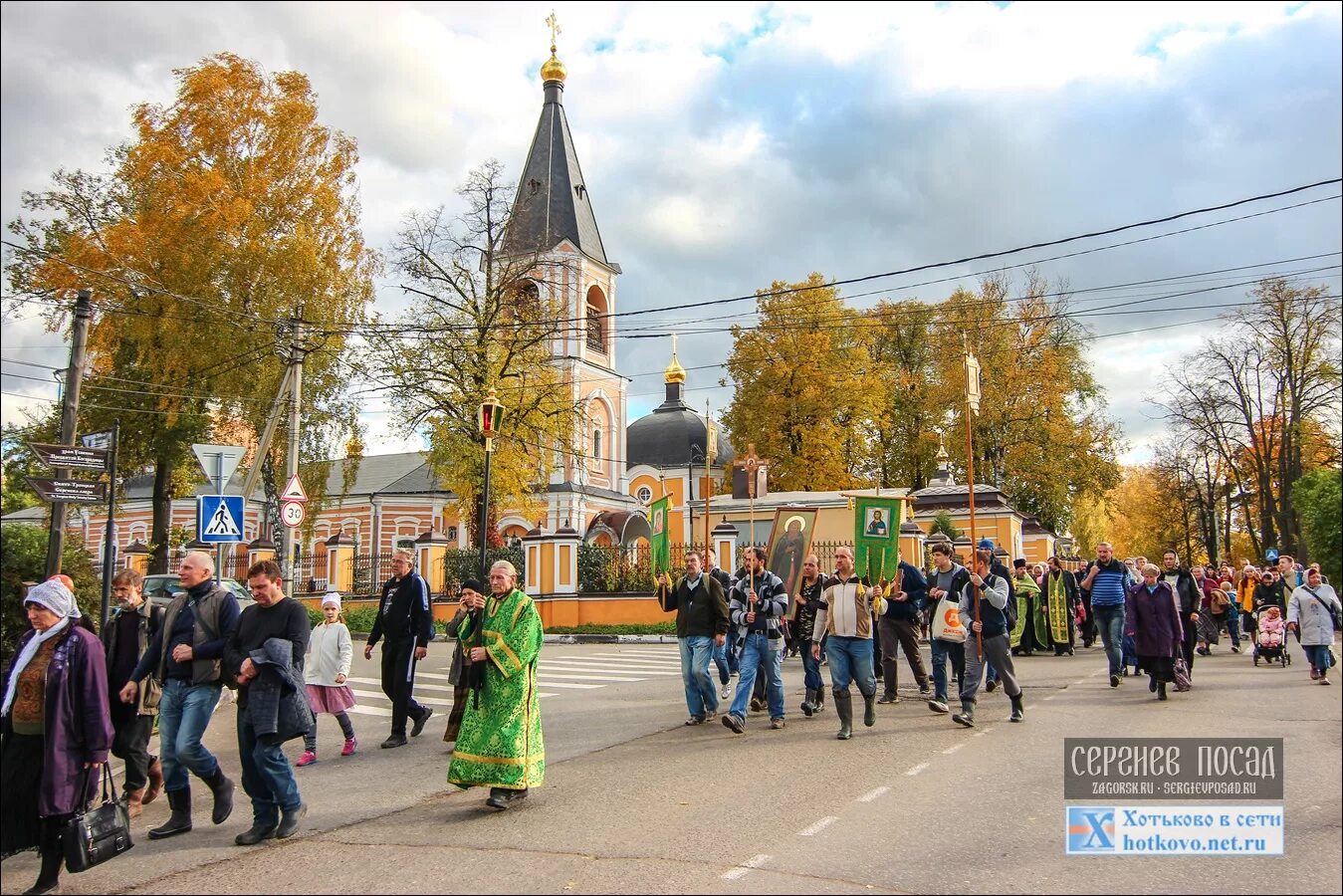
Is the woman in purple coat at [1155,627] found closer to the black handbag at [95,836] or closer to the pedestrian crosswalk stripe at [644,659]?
the pedestrian crosswalk stripe at [644,659]

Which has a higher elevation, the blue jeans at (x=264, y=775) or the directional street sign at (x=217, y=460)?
the directional street sign at (x=217, y=460)

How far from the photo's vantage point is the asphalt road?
17.7 feet

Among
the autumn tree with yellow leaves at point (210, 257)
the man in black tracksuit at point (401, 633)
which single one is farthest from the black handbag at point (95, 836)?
the autumn tree with yellow leaves at point (210, 257)

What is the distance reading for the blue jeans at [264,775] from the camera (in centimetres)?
667

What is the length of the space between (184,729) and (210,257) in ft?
74.9

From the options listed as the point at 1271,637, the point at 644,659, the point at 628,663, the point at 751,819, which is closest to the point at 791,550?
the point at 628,663

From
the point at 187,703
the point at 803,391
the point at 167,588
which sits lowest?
the point at 187,703

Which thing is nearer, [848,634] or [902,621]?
[848,634]

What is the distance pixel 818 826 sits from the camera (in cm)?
657

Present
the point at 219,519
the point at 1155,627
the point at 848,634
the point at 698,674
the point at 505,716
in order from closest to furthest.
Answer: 1. the point at 505,716
2. the point at 848,634
3. the point at 698,674
4. the point at 1155,627
5. the point at 219,519

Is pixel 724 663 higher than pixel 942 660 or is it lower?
lower

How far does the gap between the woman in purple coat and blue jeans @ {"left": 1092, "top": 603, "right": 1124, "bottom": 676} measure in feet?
2.28

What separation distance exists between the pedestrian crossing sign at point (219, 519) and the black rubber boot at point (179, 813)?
6359 millimetres

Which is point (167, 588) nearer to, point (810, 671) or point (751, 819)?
point (810, 671)
